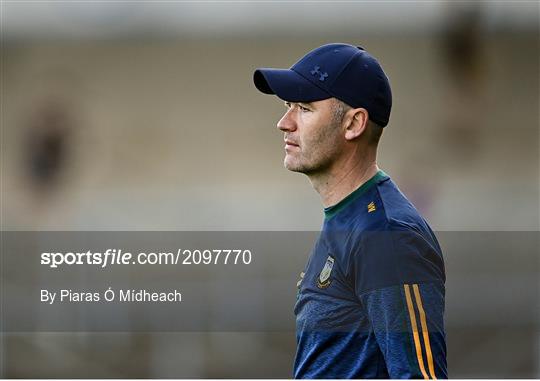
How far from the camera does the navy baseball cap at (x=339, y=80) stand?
1.56 m

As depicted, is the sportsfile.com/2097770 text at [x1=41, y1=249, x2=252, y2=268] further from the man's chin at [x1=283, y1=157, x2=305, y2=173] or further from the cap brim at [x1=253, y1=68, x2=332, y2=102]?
the cap brim at [x1=253, y1=68, x2=332, y2=102]

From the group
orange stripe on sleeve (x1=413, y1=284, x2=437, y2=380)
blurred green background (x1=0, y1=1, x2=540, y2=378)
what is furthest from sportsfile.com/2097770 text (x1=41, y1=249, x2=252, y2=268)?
orange stripe on sleeve (x1=413, y1=284, x2=437, y2=380)

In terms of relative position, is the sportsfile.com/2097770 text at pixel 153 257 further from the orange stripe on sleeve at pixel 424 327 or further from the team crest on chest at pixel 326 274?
the orange stripe on sleeve at pixel 424 327

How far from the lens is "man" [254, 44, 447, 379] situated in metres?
1.36

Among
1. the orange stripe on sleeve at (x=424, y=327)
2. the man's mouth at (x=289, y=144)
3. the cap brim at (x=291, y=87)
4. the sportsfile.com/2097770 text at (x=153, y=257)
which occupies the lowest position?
the orange stripe on sleeve at (x=424, y=327)

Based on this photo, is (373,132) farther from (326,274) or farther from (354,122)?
(326,274)

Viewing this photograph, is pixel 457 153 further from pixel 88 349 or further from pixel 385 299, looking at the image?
pixel 88 349

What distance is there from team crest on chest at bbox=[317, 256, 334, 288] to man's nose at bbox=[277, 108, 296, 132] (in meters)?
0.28

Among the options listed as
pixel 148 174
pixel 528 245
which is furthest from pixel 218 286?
pixel 528 245

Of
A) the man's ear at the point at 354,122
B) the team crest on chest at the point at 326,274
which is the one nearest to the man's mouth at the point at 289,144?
the man's ear at the point at 354,122

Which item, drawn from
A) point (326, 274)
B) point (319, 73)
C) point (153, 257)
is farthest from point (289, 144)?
point (153, 257)

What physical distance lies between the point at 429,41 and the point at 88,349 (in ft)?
3.38

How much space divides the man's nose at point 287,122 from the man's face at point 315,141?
0.01 meters

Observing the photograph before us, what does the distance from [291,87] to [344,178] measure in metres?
0.21
